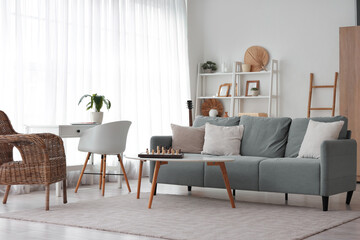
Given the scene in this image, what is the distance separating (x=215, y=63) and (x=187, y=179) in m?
3.56

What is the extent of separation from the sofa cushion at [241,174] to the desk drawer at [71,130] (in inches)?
58.0

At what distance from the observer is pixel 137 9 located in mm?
7488

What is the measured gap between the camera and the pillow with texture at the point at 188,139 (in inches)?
225

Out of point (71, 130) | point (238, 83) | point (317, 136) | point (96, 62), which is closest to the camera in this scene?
point (317, 136)

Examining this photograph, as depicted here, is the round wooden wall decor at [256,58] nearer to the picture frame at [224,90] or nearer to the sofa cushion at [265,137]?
the picture frame at [224,90]

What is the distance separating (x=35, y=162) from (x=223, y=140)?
1.91 meters

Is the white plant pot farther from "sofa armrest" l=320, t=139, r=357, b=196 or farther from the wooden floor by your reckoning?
"sofa armrest" l=320, t=139, r=357, b=196

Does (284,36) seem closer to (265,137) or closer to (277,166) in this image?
(265,137)

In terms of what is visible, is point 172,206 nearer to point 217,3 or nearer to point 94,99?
point 94,99

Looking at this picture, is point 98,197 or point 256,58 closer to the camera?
point 98,197

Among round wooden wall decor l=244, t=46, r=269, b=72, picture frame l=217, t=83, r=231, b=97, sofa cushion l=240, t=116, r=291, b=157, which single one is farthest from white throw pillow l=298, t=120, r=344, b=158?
picture frame l=217, t=83, r=231, b=97

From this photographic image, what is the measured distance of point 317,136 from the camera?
4.94 m

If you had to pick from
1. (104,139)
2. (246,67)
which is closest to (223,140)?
(104,139)

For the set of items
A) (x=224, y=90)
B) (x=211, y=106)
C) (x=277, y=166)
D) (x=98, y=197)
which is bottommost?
(x=98, y=197)
